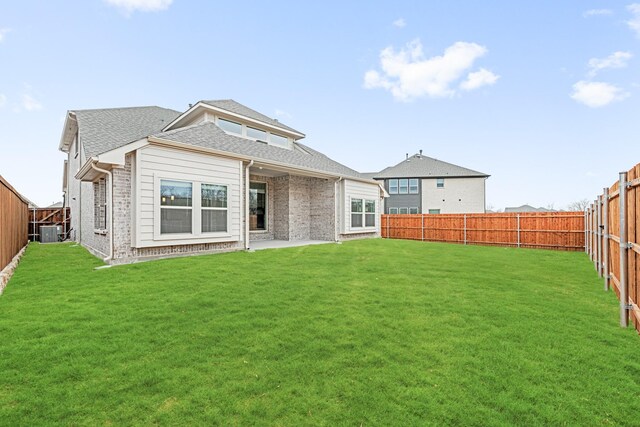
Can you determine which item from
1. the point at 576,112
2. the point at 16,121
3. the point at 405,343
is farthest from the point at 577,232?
the point at 16,121

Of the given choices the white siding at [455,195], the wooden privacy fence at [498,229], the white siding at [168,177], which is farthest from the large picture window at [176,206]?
the white siding at [455,195]

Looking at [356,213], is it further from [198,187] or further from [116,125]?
[116,125]

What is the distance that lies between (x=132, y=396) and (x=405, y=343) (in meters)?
2.56

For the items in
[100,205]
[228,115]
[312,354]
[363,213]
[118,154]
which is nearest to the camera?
[312,354]

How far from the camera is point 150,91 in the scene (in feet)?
62.8

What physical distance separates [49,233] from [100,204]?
8597mm

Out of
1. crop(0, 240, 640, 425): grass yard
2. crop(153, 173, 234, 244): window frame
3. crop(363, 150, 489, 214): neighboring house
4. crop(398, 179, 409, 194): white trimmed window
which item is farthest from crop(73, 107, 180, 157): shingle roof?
crop(398, 179, 409, 194): white trimmed window

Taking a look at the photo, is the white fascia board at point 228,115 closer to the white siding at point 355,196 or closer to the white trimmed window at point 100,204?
the white siding at point 355,196

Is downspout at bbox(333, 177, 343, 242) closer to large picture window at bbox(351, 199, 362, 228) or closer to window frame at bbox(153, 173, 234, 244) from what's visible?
large picture window at bbox(351, 199, 362, 228)

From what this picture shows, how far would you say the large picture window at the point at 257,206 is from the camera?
13.8 metres

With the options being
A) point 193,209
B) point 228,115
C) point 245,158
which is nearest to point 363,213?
point 245,158

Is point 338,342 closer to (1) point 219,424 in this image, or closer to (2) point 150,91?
(1) point 219,424

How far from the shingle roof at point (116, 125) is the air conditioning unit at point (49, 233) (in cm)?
624

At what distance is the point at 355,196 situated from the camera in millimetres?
15352
